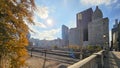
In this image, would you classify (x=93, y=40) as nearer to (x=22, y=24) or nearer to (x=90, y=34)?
(x=90, y=34)

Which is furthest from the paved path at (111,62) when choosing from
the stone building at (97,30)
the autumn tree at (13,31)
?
the stone building at (97,30)

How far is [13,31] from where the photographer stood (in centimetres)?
517

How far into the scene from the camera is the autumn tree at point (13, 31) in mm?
4953

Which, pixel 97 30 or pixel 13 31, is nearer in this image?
pixel 13 31

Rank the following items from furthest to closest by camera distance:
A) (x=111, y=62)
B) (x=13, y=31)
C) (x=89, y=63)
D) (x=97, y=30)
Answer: (x=97, y=30)
(x=111, y=62)
(x=89, y=63)
(x=13, y=31)

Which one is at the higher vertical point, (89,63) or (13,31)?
(13,31)

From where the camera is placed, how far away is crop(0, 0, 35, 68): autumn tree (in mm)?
4953

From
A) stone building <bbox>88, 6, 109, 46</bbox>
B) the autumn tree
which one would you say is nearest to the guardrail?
the autumn tree

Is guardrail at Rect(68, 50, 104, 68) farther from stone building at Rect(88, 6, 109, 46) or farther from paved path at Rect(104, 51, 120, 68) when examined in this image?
stone building at Rect(88, 6, 109, 46)

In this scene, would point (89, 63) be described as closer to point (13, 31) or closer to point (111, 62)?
point (13, 31)

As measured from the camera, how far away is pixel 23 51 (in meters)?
5.66

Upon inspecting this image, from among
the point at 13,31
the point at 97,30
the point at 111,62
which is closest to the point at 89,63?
the point at 13,31

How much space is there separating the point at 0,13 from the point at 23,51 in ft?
4.98

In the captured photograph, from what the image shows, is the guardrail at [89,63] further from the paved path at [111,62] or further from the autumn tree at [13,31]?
the paved path at [111,62]
